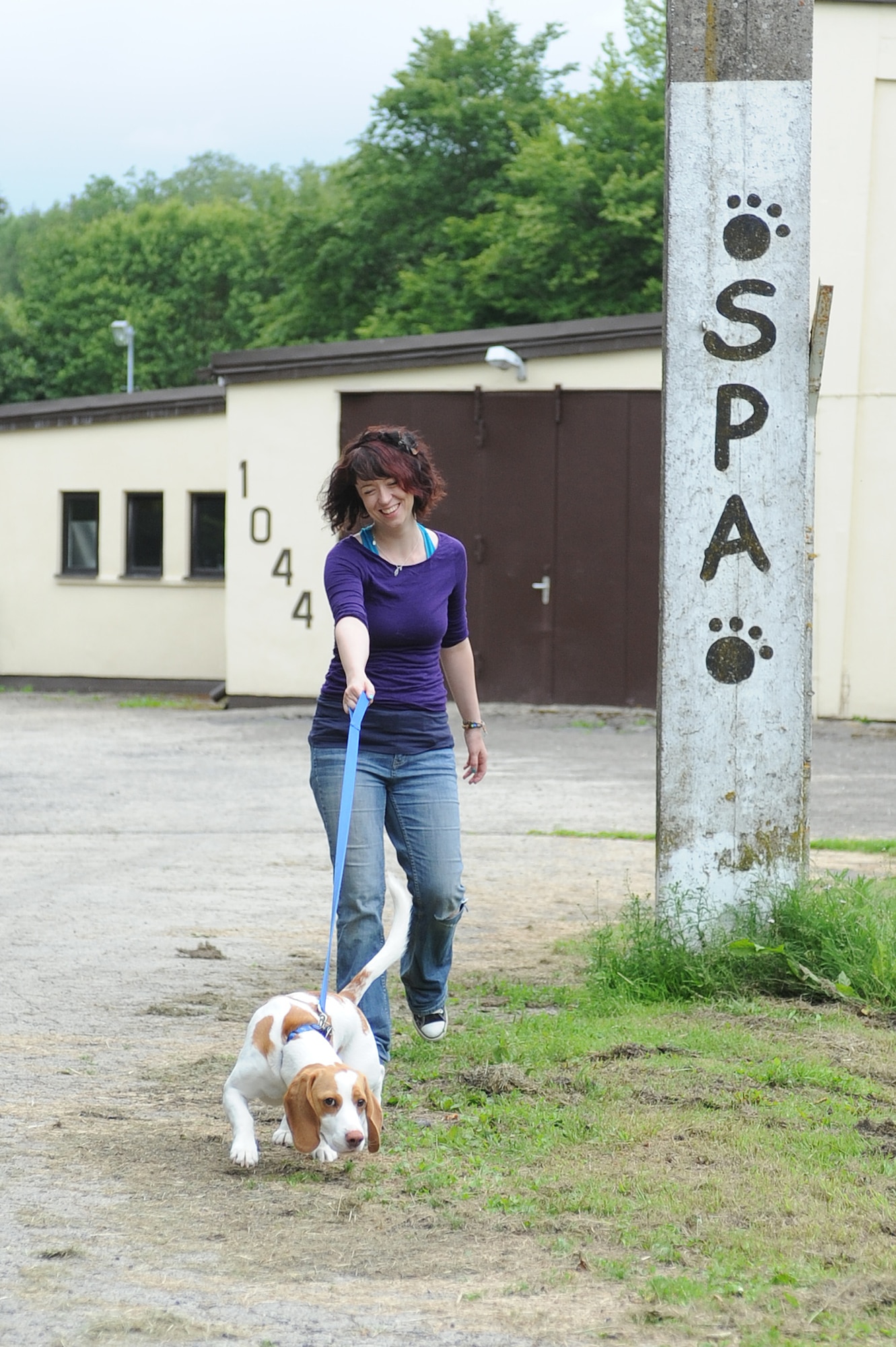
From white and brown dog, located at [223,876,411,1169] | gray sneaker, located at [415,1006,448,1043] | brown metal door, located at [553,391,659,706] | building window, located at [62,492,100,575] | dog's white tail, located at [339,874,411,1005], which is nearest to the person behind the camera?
white and brown dog, located at [223,876,411,1169]

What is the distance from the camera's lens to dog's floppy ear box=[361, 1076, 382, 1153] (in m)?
4.03

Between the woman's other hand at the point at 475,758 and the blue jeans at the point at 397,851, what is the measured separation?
170mm

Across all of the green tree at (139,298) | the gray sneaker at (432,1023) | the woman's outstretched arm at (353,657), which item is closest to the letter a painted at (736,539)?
the woman's outstretched arm at (353,657)

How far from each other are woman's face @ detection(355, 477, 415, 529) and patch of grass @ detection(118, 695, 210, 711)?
592 inches

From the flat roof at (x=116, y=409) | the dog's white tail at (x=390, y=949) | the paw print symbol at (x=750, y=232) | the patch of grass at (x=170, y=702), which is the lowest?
the patch of grass at (x=170, y=702)

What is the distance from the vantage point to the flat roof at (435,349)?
17.6 meters

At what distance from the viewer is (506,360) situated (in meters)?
17.5

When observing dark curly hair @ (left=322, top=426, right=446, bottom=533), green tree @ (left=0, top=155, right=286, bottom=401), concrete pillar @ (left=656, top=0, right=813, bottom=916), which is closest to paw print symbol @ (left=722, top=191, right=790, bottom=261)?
concrete pillar @ (left=656, top=0, right=813, bottom=916)

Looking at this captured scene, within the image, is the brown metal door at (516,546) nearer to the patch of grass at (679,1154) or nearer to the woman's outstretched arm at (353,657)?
the patch of grass at (679,1154)

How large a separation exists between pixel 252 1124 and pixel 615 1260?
1.12 meters

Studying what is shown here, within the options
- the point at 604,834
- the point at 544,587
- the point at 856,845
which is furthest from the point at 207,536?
the point at 856,845

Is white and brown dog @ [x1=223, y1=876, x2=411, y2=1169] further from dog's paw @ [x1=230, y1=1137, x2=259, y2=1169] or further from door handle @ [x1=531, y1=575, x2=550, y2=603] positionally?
door handle @ [x1=531, y1=575, x2=550, y2=603]

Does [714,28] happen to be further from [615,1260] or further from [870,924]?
[615,1260]

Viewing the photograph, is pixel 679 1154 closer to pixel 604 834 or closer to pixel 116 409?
pixel 604 834
